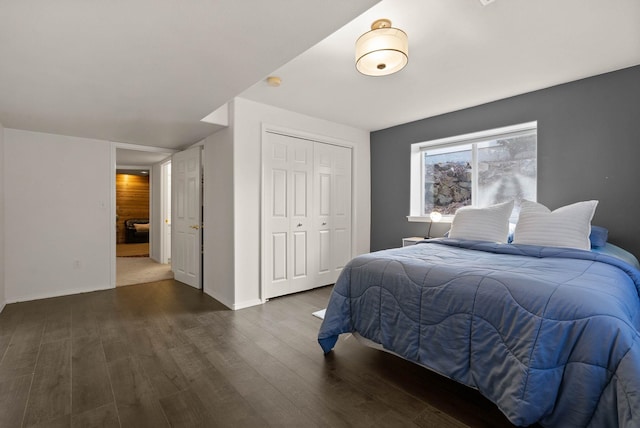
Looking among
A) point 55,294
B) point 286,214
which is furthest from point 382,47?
point 55,294

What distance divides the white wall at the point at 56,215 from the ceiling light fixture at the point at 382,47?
380cm

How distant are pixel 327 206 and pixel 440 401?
9.44ft

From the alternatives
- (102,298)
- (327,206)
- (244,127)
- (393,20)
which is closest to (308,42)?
(393,20)

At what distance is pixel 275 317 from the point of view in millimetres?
3045

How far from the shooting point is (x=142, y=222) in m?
8.88

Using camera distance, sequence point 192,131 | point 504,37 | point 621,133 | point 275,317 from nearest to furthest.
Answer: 1. point 504,37
2. point 621,133
3. point 275,317
4. point 192,131

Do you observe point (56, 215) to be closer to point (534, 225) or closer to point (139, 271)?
point (139, 271)

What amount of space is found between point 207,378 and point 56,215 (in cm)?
334

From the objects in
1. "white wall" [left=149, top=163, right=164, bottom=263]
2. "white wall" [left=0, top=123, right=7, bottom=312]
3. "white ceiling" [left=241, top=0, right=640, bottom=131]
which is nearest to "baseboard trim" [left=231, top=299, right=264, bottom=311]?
"white ceiling" [left=241, top=0, right=640, bottom=131]

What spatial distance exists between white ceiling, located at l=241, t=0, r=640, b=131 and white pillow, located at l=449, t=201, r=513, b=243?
1.28 metres

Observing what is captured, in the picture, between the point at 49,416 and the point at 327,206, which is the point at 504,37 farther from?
the point at 49,416

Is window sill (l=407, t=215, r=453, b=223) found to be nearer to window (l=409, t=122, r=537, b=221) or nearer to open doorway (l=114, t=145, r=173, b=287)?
window (l=409, t=122, r=537, b=221)

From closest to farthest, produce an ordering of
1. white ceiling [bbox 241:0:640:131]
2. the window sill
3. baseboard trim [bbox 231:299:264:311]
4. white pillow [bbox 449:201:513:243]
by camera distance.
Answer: white ceiling [bbox 241:0:640:131] < white pillow [bbox 449:201:513:243] < baseboard trim [bbox 231:299:264:311] < the window sill

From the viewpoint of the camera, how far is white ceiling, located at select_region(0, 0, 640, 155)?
1.52m
